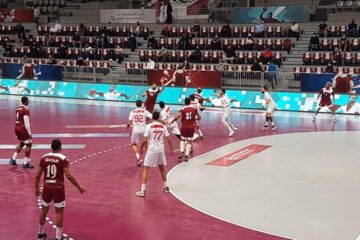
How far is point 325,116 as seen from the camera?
84.7 feet

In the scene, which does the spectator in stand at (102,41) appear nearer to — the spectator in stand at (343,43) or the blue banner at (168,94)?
the blue banner at (168,94)

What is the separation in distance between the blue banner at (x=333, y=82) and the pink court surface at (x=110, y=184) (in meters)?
3.34

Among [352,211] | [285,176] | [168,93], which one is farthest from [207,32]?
[352,211]

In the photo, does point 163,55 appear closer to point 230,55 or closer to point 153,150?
point 230,55

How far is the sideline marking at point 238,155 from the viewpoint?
1630 centimetres

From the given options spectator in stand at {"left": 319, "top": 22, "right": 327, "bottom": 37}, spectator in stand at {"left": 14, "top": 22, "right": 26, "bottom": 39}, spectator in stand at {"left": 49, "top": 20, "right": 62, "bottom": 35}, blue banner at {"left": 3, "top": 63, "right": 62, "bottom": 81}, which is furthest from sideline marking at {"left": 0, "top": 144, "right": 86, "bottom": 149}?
spectator in stand at {"left": 14, "top": 22, "right": 26, "bottom": 39}

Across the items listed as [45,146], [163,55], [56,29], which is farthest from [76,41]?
[45,146]

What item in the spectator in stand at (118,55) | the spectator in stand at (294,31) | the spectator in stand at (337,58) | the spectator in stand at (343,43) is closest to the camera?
the spectator in stand at (337,58)

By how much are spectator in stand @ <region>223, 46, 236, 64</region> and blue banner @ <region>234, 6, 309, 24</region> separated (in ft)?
14.7

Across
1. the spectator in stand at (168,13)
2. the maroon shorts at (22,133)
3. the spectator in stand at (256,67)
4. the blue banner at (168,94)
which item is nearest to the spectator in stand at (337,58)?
the spectator in stand at (256,67)

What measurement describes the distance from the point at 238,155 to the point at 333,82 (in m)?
13.2

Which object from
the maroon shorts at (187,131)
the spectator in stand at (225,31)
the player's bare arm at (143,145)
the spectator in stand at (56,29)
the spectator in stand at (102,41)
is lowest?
the player's bare arm at (143,145)

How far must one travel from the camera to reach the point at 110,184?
14109 mm

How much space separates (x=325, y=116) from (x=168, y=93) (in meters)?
9.01
